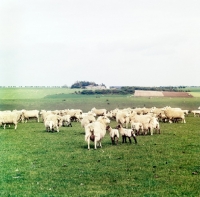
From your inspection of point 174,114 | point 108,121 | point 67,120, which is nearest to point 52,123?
point 67,120

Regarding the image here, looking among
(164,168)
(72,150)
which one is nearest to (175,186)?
(164,168)

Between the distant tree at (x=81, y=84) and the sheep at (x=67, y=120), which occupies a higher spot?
the distant tree at (x=81, y=84)

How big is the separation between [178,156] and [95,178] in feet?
17.8

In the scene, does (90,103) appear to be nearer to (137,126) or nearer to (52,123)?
(52,123)

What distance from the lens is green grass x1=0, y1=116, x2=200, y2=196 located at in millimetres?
10571

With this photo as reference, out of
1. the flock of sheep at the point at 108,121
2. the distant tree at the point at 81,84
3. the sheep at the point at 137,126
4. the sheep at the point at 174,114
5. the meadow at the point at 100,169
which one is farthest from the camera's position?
the distant tree at the point at 81,84

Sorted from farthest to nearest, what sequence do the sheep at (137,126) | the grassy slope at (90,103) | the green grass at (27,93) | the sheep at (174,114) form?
the green grass at (27,93)
the grassy slope at (90,103)
the sheep at (174,114)
the sheep at (137,126)

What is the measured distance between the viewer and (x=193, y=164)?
1386 centimetres

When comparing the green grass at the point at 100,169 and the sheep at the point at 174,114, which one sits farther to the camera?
the sheep at the point at 174,114

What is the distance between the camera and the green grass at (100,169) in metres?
10.6

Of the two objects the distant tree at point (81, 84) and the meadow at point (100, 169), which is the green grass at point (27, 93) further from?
the meadow at point (100, 169)

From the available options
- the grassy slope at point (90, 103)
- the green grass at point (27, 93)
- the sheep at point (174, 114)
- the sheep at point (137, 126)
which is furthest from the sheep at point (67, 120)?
the green grass at point (27, 93)

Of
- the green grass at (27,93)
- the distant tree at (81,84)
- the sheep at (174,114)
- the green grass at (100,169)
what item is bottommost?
the green grass at (100,169)

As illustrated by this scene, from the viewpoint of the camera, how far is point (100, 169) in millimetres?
13102
